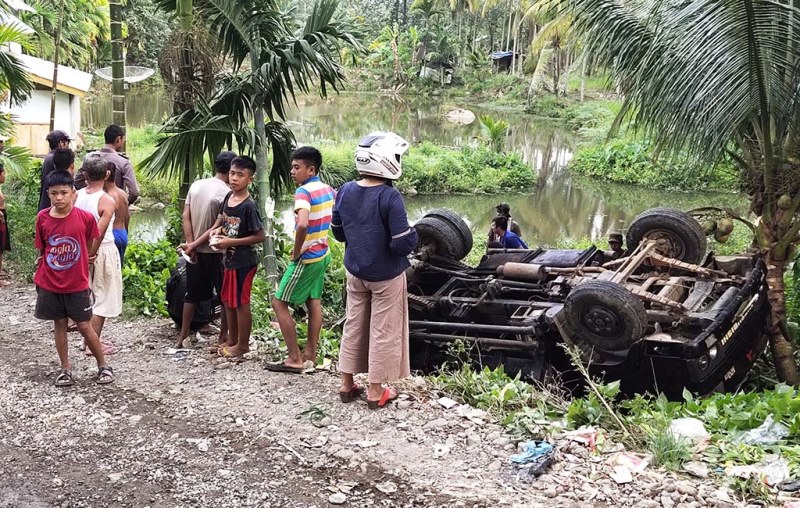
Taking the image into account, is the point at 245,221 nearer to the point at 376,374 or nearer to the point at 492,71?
the point at 376,374

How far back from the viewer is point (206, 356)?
6.78m

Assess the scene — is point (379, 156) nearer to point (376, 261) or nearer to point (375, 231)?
point (375, 231)

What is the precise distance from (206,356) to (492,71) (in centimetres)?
5560

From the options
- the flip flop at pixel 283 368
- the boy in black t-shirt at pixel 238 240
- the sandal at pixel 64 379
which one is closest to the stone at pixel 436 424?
the flip flop at pixel 283 368

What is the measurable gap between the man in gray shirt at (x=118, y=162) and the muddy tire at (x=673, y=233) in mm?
5134

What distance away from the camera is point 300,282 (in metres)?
6.00

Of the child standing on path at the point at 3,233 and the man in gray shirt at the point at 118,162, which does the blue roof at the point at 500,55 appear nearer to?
the child standing on path at the point at 3,233

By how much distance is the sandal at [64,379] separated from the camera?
5938mm

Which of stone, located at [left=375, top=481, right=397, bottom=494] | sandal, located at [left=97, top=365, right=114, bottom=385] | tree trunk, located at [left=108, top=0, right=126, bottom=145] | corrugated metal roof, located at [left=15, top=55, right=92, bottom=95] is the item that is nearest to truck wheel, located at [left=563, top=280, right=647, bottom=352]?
stone, located at [left=375, top=481, right=397, bottom=494]

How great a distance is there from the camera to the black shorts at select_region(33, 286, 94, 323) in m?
5.82

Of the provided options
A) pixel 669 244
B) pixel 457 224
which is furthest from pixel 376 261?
pixel 669 244

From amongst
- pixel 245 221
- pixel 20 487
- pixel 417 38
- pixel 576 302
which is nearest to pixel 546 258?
pixel 576 302

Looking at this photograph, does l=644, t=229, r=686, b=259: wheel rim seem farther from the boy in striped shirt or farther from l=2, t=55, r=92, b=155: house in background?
l=2, t=55, r=92, b=155: house in background

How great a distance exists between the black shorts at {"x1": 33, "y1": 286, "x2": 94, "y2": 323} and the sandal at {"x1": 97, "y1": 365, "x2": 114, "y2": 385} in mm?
446
